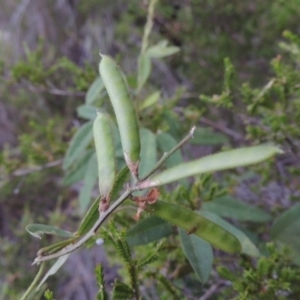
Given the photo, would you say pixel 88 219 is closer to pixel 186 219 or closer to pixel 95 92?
pixel 186 219

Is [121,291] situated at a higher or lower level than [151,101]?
lower

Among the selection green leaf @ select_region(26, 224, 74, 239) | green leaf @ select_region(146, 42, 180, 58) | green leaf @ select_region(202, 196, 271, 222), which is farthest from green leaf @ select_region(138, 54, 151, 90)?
green leaf @ select_region(26, 224, 74, 239)

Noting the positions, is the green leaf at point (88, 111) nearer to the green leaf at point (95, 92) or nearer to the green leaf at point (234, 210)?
the green leaf at point (95, 92)

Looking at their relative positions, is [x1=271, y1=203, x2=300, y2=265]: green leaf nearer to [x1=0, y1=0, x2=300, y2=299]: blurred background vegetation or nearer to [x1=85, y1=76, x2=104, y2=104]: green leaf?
[x1=0, y1=0, x2=300, y2=299]: blurred background vegetation

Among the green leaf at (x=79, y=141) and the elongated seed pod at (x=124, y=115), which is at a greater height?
the green leaf at (x=79, y=141)

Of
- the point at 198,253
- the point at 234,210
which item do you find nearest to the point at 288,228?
the point at 234,210

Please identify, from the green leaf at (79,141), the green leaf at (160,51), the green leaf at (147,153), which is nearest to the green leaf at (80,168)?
the green leaf at (79,141)
